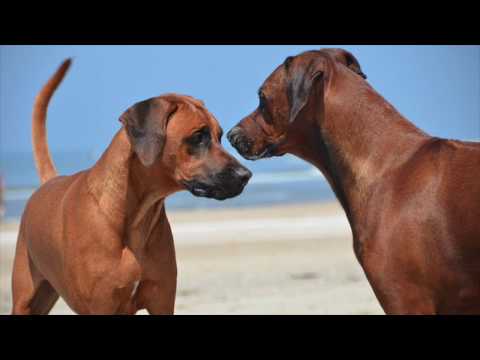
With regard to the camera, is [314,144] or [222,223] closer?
[314,144]

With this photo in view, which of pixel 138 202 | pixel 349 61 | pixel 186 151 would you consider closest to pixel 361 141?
pixel 349 61

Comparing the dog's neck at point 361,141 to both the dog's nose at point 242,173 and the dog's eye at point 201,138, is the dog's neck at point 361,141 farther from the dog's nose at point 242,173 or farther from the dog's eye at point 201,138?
the dog's eye at point 201,138

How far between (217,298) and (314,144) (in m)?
5.61

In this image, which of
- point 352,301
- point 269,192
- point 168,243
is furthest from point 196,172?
point 269,192

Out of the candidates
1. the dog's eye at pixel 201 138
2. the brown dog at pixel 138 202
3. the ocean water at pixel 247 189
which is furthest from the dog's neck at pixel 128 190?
the ocean water at pixel 247 189

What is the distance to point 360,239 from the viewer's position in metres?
4.55

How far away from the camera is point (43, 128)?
21.3 feet

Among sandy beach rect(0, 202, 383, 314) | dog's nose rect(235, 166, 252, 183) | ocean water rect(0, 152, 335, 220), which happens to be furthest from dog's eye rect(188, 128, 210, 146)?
ocean water rect(0, 152, 335, 220)

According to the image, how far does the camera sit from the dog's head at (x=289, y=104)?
4.80 m

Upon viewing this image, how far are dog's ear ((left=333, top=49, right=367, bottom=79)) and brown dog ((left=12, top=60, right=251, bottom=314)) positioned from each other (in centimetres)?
91

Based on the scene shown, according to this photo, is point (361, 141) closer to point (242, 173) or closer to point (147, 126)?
point (242, 173)

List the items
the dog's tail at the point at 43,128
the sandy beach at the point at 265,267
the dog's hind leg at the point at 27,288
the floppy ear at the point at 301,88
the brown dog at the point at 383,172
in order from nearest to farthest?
the brown dog at the point at 383,172 < the floppy ear at the point at 301,88 < the dog's hind leg at the point at 27,288 < the dog's tail at the point at 43,128 < the sandy beach at the point at 265,267

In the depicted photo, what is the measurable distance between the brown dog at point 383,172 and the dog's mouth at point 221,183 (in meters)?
0.18

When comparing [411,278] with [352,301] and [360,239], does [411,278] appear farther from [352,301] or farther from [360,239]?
[352,301]
